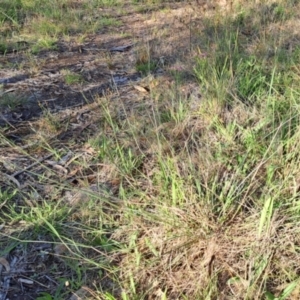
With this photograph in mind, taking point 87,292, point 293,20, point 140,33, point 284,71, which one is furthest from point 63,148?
point 293,20

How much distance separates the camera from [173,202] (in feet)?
5.90

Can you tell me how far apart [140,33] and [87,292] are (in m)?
2.95

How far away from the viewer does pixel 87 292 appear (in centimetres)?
167

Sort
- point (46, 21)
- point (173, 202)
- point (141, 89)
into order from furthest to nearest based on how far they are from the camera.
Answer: point (46, 21), point (141, 89), point (173, 202)

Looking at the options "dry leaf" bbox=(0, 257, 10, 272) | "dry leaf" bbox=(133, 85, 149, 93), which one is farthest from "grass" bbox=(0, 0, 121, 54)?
"dry leaf" bbox=(0, 257, 10, 272)

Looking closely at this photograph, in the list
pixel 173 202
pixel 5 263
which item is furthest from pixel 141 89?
pixel 5 263

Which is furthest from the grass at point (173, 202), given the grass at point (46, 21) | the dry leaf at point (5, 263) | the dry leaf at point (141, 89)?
the grass at point (46, 21)

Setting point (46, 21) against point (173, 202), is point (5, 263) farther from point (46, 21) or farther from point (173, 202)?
point (46, 21)

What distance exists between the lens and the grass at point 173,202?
5.40ft

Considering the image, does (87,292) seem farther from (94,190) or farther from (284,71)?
(284,71)

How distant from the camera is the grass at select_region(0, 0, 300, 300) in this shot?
1645mm

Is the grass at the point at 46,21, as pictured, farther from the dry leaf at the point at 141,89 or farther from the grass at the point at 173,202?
the grass at the point at 173,202

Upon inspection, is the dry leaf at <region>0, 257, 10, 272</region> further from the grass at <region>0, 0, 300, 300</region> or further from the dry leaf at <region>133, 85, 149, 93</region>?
the dry leaf at <region>133, 85, 149, 93</region>

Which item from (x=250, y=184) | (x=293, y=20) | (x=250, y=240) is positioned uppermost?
(x=293, y=20)
